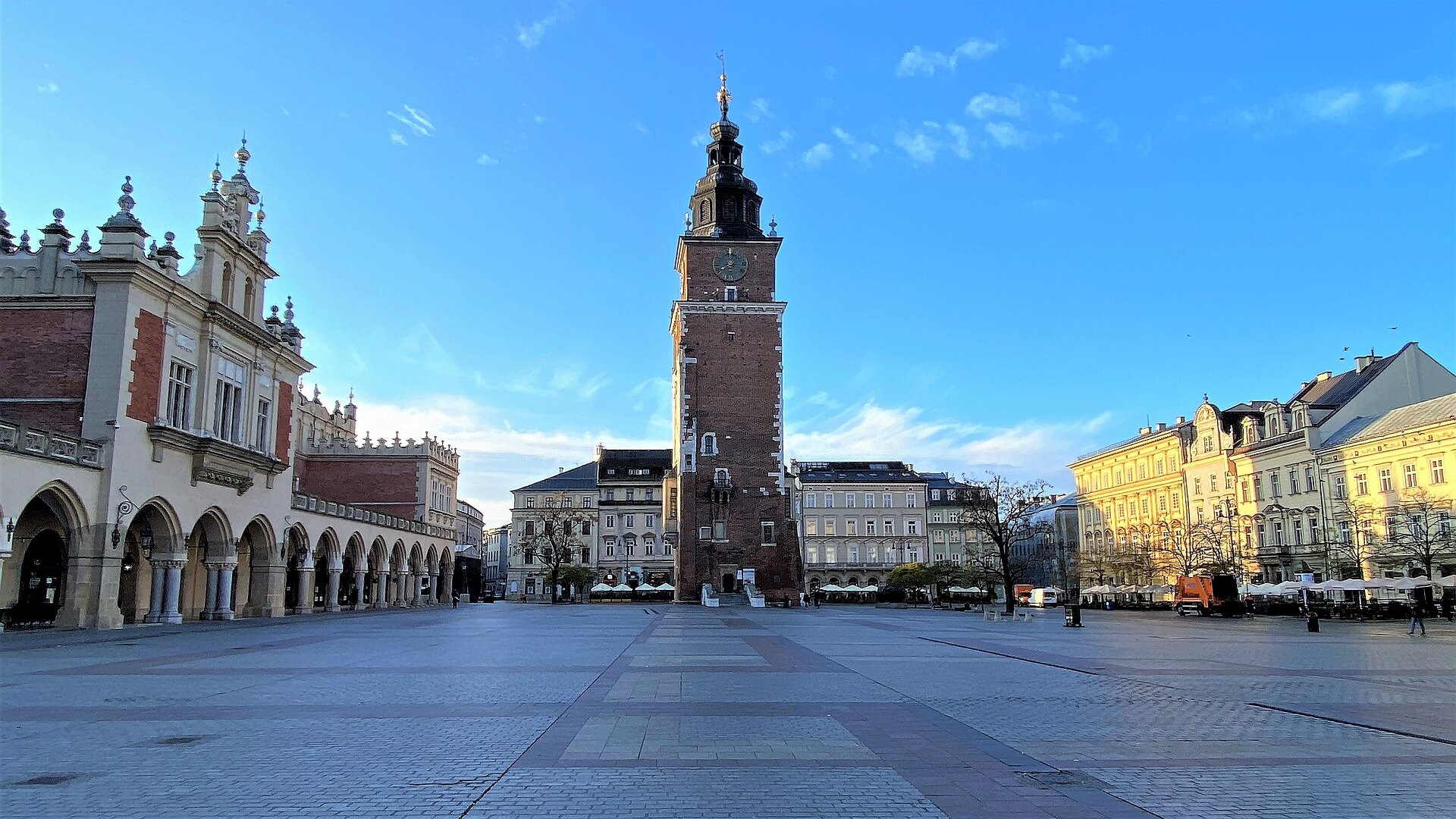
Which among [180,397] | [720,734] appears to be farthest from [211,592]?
[720,734]

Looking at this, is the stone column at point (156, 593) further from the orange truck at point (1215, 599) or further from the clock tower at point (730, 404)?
the orange truck at point (1215, 599)

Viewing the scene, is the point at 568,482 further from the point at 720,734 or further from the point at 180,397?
the point at 720,734

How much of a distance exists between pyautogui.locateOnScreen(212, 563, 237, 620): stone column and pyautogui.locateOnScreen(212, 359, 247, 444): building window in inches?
181

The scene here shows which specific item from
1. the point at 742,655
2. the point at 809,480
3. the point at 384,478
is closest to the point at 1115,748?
the point at 742,655

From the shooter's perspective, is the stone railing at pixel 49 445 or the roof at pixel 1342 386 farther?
the roof at pixel 1342 386

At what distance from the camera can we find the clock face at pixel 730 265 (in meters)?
69.4

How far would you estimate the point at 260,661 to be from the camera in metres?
17.7

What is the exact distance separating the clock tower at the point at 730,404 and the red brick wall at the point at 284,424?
30200 mm

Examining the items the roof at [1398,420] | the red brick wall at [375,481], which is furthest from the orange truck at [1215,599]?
the red brick wall at [375,481]

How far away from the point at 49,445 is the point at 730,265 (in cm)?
4847

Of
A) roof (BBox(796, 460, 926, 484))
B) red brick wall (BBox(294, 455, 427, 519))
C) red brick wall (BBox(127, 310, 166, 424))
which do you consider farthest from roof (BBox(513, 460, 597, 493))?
red brick wall (BBox(127, 310, 166, 424))

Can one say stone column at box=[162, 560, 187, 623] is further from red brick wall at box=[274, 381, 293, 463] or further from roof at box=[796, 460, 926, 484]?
roof at box=[796, 460, 926, 484]

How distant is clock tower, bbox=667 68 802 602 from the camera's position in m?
66.1

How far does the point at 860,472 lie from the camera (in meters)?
105
